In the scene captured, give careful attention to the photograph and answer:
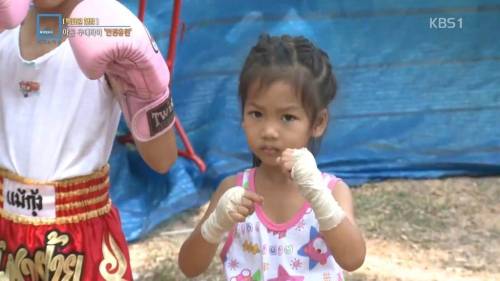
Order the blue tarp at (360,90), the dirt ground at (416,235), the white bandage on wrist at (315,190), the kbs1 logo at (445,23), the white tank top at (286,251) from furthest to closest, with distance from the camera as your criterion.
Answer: the kbs1 logo at (445,23)
the blue tarp at (360,90)
the dirt ground at (416,235)
the white tank top at (286,251)
the white bandage on wrist at (315,190)

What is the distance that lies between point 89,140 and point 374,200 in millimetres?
2215

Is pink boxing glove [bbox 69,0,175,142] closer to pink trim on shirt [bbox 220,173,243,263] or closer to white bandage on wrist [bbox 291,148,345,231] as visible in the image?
pink trim on shirt [bbox 220,173,243,263]

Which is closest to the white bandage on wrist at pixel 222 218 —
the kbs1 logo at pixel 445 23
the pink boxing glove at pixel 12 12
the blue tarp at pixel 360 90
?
the pink boxing glove at pixel 12 12

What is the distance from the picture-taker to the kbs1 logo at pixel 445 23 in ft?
12.3

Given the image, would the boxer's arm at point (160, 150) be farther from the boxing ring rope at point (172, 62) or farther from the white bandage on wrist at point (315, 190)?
the boxing ring rope at point (172, 62)

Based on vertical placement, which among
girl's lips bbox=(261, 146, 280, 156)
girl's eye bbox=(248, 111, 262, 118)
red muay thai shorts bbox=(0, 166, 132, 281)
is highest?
girl's eye bbox=(248, 111, 262, 118)

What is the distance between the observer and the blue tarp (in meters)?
3.50

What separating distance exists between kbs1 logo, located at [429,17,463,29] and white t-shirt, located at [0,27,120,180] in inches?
90.6

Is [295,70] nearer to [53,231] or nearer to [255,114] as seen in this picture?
[255,114]

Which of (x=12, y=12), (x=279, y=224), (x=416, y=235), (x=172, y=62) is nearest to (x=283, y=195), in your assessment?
(x=279, y=224)

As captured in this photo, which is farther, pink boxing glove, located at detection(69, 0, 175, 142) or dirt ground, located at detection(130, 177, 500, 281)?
dirt ground, located at detection(130, 177, 500, 281)

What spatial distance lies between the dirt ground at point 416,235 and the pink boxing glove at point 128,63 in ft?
4.62

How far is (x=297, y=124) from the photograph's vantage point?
161cm

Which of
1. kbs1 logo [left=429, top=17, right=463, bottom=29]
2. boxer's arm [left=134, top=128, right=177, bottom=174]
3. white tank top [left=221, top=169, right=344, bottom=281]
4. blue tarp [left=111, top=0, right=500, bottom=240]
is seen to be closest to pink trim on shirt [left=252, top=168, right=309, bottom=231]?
white tank top [left=221, top=169, right=344, bottom=281]
